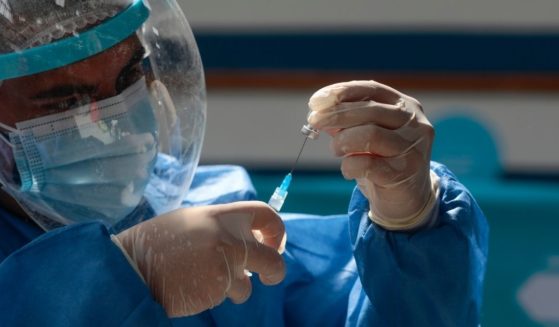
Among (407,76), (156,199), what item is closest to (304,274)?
(156,199)

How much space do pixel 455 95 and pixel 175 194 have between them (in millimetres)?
1853

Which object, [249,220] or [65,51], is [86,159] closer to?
[65,51]

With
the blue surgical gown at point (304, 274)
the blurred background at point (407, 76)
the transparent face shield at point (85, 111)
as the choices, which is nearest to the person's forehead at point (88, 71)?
the transparent face shield at point (85, 111)

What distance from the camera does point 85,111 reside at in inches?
48.9

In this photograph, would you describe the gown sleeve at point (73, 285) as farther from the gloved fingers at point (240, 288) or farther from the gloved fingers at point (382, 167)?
the gloved fingers at point (382, 167)

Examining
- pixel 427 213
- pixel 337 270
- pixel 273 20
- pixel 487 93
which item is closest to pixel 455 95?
pixel 487 93

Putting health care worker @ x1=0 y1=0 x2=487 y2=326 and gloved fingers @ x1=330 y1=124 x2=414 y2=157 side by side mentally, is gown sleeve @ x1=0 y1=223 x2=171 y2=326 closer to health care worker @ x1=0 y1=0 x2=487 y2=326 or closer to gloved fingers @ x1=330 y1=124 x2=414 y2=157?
health care worker @ x1=0 y1=0 x2=487 y2=326

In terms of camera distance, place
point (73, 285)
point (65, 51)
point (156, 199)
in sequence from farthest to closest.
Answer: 1. point (156, 199)
2. point (65, 51)
3. point (73, 285)

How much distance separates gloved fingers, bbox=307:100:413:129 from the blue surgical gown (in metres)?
0.18

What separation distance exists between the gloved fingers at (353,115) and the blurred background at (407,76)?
1.79 m

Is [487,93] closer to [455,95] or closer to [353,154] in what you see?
[455,95]

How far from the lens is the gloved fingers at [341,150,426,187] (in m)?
1.19

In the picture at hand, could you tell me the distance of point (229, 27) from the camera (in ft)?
10.4

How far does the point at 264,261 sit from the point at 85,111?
32 cm
